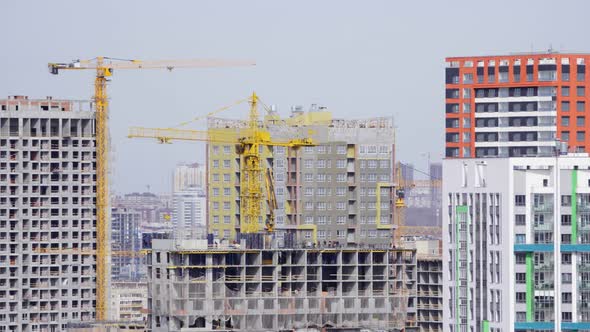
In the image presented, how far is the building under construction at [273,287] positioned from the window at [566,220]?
1322 inches

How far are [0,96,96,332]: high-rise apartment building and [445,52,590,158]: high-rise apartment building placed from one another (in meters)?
34.3

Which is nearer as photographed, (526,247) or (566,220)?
(526,247)

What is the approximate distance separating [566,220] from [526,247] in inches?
109

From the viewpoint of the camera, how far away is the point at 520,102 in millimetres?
184125

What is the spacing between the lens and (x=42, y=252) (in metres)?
176

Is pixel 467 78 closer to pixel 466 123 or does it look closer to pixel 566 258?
pixel 466 123

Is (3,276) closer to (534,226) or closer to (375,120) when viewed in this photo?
(375,120)

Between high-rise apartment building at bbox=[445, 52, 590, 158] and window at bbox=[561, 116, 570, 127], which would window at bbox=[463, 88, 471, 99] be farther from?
window at bbox=[561, 116, 570, 127]

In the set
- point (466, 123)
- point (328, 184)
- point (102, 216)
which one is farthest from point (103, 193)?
point (466, 123)

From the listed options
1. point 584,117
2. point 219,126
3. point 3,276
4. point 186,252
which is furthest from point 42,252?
point 584,117

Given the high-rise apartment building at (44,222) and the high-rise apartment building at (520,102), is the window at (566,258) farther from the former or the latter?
the high-rise apartment building at (44,222)

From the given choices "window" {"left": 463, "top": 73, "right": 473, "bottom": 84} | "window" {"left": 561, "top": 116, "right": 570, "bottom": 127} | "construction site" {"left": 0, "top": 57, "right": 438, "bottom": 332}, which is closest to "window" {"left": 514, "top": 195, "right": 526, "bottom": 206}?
"construction site" {"left": 0, "top": 57, "right": 438, "bottom": 332}

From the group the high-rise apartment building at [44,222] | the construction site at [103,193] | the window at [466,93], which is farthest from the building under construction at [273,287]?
the window at [466,93]

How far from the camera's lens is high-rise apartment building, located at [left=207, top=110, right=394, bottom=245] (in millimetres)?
174500
